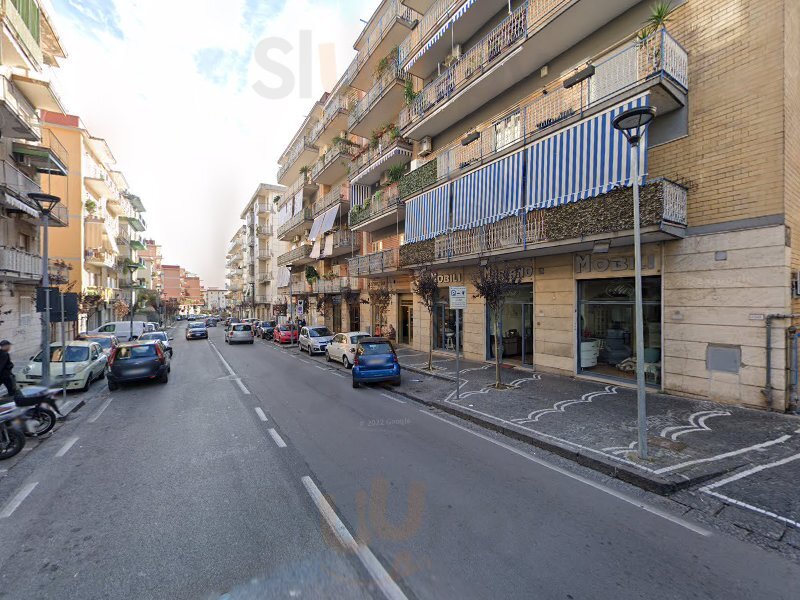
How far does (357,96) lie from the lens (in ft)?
82.6

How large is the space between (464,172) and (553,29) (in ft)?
16.4

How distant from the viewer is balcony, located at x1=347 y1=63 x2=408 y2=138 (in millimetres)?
19122

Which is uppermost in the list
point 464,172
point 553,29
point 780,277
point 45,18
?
point 45,18

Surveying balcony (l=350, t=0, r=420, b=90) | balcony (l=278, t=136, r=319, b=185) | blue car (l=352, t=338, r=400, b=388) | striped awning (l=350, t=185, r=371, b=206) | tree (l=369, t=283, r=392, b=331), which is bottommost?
blue car (l=352, t=338, r=400, b=388)

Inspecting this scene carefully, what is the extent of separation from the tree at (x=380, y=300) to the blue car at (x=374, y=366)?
318 inches

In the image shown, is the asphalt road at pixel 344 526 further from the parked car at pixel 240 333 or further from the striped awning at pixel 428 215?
the parked car at pixel 240 333

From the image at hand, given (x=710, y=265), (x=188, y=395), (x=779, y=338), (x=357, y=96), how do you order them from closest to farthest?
(x=779, y=338) < (x=710, y=265) < (x=188, y=395) < (x=357, y=96)

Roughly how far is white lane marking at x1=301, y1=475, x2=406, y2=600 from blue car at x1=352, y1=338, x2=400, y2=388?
647cm

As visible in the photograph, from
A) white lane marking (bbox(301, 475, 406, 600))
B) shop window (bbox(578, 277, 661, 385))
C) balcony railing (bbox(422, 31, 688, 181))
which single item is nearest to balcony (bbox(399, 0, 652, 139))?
balcony railing (bbox(422, 31, 688, 181))

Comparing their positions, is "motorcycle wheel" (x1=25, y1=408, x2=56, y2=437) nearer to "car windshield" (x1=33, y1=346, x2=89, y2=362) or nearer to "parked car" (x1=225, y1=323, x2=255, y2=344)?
"car windshield" (x1=33, y1=346, x2=89, y2=362)

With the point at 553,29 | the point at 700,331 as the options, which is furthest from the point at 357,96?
the point at 700,331

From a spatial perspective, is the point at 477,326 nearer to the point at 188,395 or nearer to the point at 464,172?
the point at 464,172

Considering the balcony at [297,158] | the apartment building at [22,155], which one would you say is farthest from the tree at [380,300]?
the balcony at [297,158]

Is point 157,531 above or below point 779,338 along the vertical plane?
below
